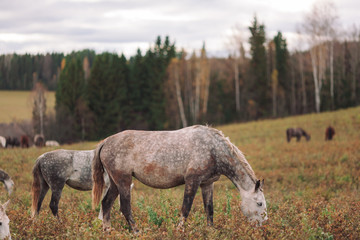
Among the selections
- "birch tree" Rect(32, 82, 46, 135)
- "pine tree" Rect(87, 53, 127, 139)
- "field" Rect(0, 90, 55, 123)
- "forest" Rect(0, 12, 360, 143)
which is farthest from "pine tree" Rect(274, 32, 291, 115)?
"field" Rect(0, 90, 55, 123)

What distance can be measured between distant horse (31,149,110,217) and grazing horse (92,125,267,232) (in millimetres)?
2062

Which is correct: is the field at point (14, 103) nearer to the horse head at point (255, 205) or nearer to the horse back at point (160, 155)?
the horse back at point (160, 155)

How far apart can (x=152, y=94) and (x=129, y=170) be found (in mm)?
45914

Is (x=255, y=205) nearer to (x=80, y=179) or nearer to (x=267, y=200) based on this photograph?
(x=267, y=200)

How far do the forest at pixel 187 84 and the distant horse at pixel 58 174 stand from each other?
35.5 meters

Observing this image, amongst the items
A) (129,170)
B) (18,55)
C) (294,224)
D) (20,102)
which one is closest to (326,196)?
(294,224)

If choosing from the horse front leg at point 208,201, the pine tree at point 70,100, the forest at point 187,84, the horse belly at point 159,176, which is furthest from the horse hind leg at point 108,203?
the pine tree at point 70,100

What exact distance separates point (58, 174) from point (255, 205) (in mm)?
4542

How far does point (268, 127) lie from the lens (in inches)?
1357

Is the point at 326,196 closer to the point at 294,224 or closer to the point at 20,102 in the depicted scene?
the point at 294,224

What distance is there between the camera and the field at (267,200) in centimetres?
599

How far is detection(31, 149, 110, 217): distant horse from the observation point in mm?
8223

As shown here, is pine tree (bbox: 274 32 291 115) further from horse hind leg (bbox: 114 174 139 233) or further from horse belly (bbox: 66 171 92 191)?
horse hind leg (bbox: 114 174 139 233)

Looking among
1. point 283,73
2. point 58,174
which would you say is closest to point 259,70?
point 283,73
